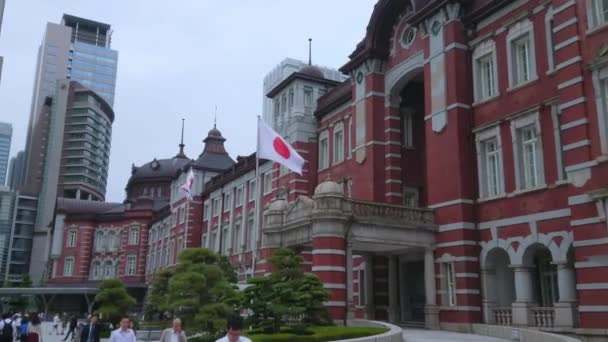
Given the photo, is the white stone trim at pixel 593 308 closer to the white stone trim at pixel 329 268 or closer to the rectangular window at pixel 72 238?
the white stone trim at pixel 329 268

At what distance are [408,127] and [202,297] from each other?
12.9 m

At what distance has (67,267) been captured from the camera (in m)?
68.7

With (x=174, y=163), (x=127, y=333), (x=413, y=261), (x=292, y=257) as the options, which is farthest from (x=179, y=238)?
(x=127, y=333)

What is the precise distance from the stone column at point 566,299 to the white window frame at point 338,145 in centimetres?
1452

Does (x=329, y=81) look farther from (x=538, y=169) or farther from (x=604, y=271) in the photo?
(x=604, y=271)

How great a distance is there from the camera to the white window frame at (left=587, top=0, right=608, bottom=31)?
56.7 ft

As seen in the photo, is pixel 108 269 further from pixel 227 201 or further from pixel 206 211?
pixel 227 201

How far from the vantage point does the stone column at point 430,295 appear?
22078mm

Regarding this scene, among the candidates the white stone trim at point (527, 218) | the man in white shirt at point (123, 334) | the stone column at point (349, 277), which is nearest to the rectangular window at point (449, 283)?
the white stone trim at point (527, 218)

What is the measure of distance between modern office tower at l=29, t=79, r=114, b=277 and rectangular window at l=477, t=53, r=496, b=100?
99.1m

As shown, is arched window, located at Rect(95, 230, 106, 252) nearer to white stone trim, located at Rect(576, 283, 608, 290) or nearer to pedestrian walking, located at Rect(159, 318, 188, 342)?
white stone trim, located at Rect(576, 283, 608, 290)

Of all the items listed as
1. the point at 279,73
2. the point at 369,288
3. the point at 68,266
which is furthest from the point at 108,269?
the point at 279,73

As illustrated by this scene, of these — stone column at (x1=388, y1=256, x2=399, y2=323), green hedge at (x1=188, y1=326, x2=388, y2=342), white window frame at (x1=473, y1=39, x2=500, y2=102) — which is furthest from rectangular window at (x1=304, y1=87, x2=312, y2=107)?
green hedge at (x1=188, y1=326, x2=388, y2=342)

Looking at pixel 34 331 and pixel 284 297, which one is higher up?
pixel 284 297
